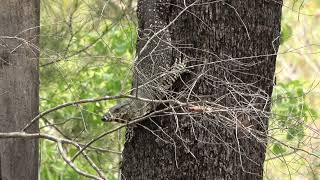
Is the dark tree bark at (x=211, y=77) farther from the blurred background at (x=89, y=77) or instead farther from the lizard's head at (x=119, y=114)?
the blurred background at (x=89, y=77)

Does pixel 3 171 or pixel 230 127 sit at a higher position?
pixel 230 127

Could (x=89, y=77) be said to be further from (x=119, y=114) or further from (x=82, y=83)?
(x=119, y=114)

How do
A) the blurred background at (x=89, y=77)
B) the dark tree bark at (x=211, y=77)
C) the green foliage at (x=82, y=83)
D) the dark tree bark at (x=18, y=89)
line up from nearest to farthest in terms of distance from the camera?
1. the dark tree bark at (x=211, y=77)
2. the dark tree bark at (x=18, y=89)
3. the blurred background at (x=89, y=77)
4. the green foliage at (x=82, y=83)

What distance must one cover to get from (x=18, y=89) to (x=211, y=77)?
47.2 inches

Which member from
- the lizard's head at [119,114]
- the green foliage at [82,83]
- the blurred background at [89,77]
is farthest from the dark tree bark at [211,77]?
the green foliage at [82,83]

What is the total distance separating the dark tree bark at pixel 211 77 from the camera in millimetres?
3117

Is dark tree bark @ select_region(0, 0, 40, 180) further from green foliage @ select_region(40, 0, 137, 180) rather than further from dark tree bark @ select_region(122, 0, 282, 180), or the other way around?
green foliage @ select_region(40, 0, 137, 180)

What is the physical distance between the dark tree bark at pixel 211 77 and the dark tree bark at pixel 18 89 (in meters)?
0.79

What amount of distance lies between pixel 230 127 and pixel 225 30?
0.47 meters

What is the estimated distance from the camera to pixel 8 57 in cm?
371

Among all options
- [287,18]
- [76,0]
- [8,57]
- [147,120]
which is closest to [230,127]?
[147,120]

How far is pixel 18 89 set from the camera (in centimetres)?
383

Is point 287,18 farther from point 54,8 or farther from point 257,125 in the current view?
point 257,125

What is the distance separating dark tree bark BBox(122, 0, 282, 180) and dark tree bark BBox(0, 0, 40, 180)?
2.60ft
